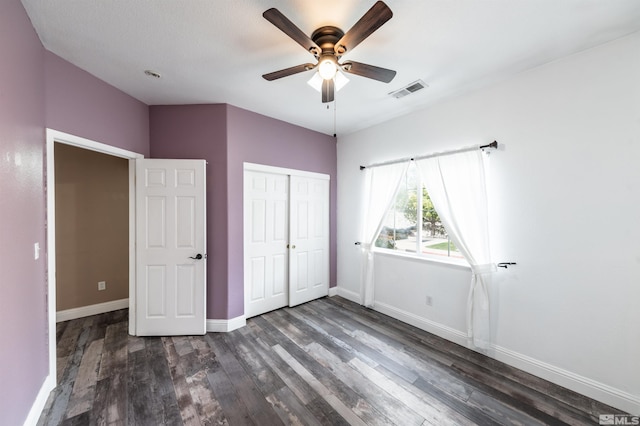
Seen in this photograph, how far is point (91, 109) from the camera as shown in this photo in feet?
7.62

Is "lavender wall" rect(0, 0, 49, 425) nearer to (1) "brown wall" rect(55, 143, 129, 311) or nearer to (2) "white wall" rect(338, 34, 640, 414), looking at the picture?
(1) "brown wall" rect(55, 143, 129, 311)

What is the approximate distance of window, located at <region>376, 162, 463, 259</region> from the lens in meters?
2.97

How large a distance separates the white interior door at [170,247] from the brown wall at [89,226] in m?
1.20

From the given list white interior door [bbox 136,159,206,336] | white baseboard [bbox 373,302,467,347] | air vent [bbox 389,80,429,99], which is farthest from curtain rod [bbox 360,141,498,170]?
white interior door [bbox 136,159,206,336]

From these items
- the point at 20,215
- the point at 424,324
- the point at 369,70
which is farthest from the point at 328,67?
the point at 424,324

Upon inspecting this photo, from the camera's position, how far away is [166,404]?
1845 millimetres

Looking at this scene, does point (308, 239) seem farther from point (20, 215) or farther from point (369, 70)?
point (20, 215)

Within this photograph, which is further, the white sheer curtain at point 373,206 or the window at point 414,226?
the white sheer curtain at point 373,206

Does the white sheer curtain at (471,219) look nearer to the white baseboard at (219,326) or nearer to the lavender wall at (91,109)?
the white baseboard at (219,326)

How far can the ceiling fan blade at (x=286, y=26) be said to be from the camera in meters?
1.27

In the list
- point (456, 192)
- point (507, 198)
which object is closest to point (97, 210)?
point (456, 192)

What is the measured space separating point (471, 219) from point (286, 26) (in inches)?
96.6

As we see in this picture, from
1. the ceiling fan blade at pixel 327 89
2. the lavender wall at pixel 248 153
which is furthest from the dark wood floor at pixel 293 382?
the ceiling fan blade at pixel 327 89

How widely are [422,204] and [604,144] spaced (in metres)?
1.60
